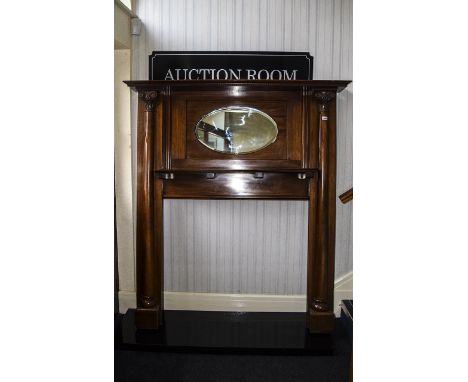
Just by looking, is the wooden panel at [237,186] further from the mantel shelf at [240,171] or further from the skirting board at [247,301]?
the skirting board at [247,301]

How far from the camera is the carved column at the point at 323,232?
3051mm

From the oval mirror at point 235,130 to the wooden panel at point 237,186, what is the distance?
234mm

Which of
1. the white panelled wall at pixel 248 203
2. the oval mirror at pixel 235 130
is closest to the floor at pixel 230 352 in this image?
the white panelled wall at pixel 248 203

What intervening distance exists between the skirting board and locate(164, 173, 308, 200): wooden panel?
1115 mm

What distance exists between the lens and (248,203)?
12.2 feet

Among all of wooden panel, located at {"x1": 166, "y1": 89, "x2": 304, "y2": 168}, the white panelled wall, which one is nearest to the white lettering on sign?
the white panelled wall

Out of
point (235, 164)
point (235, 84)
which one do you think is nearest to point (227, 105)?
point (235, 84)

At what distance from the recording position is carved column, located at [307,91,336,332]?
305 cm
